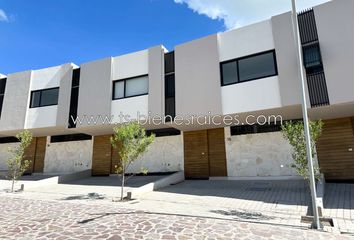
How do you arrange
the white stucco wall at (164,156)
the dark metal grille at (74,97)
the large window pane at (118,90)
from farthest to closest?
the white stucco wall at (164,156) → the dark metal grille at (74,97) → the large window pane at (118,90)

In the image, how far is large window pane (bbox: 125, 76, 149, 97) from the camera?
17.0 metres

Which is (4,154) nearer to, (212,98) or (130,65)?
(130,65)

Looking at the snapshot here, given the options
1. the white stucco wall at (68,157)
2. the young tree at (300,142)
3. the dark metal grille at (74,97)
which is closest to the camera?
the young tree at (300,142)

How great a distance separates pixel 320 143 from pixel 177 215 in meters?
10.5

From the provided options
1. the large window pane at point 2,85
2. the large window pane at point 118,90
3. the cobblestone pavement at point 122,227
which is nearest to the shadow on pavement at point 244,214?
the cobblestone pavement at point 122,227

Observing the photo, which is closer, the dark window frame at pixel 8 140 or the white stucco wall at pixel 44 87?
the white stucco wall at pixel 44 87

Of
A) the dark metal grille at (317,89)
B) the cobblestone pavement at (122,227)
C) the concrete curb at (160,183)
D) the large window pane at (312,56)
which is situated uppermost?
the large window pane at (312,56)

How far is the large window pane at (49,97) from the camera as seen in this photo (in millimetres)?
19453

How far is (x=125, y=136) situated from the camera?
40.3ft

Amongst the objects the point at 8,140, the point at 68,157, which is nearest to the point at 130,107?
the point at 68,157

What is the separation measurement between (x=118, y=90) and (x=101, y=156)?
21.2 ft

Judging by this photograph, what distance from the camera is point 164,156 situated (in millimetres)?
19109

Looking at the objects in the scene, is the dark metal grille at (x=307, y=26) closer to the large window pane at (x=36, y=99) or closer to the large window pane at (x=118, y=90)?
the large window pane at (x=118, y=90)

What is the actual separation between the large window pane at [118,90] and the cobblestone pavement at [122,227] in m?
9.27
